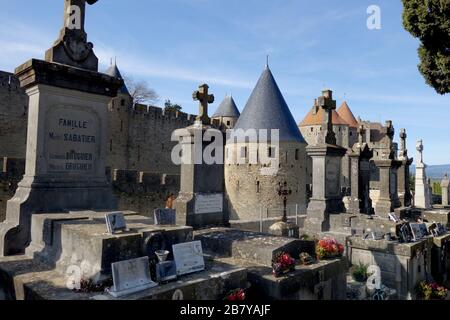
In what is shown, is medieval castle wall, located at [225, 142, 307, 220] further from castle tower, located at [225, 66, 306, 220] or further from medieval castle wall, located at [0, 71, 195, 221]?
medieval castle wall, located at [0, 71, 195, 221]

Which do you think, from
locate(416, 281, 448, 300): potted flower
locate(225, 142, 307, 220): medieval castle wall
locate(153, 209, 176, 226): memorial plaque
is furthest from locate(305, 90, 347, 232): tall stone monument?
locate(225, 142, 307, 220): medieval castle wall

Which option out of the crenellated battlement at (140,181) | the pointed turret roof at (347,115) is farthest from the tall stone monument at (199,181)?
the pointed turret roof at (347,115)

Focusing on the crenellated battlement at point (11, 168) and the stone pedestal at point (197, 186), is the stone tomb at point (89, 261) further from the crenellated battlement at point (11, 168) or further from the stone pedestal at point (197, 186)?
the crenellated battlement at point (11, 168)

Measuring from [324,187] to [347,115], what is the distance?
38.0m

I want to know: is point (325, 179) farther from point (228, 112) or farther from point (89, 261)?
point (228, 112)

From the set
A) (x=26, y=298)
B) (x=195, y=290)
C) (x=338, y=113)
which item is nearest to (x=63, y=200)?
(x=26, y=298)

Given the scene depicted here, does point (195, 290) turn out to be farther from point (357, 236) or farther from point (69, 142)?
point (357, 236)

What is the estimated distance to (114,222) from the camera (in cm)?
351

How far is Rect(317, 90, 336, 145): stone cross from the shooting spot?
9359mm

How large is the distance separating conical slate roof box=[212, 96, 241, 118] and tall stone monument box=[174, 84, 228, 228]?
2723 centimetres

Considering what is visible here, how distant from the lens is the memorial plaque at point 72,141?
16.1ft

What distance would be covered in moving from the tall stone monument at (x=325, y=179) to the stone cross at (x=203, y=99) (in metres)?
3.59

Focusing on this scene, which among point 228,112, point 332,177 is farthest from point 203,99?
point 228,112

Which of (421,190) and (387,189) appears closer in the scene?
(387,189)
